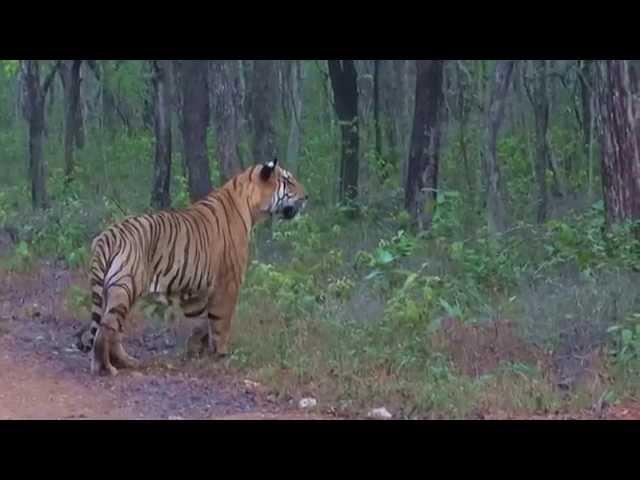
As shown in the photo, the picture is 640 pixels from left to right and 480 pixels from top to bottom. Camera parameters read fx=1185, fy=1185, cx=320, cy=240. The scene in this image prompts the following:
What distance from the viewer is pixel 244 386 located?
892cm

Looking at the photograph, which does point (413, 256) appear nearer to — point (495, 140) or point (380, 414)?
point (495, 140)

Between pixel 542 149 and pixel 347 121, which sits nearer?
pixel 542 149

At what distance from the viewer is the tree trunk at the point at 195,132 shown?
15.0 metres

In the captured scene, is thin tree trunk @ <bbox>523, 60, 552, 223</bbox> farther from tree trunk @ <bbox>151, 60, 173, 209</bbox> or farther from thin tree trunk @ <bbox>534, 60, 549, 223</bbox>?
tree trunk @ <bbox>151, 60, 173, 209</bbox>

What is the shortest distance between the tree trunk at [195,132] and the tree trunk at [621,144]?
5157 millimetres

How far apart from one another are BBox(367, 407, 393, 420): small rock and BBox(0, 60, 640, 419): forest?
0.22 feet

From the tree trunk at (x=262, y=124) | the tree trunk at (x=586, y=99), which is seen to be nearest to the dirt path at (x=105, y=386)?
the tree trunk at (x=262, y=124)

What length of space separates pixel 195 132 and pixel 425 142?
9.59 ft

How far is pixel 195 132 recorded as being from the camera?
1509 centimetres

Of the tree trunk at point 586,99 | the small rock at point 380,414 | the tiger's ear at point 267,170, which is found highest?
the tree trunk at point 586,99

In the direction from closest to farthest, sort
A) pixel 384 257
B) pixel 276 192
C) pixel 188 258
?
pixel 188 258 < pixel 276 192 < pixel 384 257

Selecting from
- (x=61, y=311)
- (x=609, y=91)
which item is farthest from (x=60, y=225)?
(x=609, y=91)

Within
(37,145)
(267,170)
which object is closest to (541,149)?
(267,170)

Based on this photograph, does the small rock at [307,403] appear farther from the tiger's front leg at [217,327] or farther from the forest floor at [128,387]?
the tiger's front leg at [217,327]
